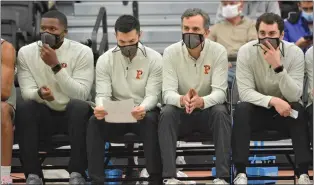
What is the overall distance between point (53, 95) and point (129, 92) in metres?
0.59

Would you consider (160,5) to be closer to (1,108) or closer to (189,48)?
(189,48)

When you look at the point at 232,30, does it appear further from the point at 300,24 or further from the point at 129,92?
the point at 129,92

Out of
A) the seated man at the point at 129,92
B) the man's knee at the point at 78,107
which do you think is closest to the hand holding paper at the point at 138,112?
the seated man at the point at 129,92

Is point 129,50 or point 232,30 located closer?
point 129,50

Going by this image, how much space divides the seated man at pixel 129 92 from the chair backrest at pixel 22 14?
2.90m

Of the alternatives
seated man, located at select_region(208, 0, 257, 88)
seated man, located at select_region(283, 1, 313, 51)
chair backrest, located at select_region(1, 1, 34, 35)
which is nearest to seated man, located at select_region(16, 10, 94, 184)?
seated man, located at select_region(208, 0, 257, 88)

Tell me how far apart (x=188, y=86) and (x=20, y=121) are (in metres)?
1.30

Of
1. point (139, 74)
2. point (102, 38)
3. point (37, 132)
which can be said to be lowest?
point (37, 132)

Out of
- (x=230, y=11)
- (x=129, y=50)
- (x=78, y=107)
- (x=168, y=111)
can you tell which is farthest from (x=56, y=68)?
(x=230, y=11)

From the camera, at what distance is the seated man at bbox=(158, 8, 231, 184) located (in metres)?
4.78

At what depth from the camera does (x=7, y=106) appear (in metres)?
4.93

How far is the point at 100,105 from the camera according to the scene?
4.95 meters

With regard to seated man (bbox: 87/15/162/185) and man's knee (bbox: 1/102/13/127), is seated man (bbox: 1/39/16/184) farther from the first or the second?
seated man (bbox: 87/15/162/185)

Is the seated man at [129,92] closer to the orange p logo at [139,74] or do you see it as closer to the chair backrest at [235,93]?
the orange p logo at [139,74]
